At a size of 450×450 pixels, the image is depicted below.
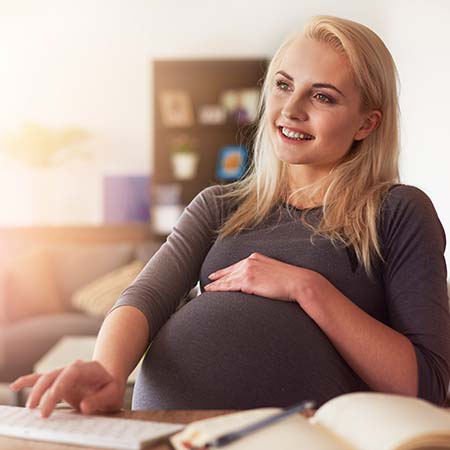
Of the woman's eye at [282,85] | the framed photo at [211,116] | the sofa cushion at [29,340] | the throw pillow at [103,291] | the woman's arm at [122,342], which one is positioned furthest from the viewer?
the framed photo at [211,116]

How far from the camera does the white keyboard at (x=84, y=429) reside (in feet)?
2.87

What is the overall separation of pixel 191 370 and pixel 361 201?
0.38 metres

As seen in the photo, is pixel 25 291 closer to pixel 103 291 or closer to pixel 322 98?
pixel 103 291

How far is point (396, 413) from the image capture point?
812 mm

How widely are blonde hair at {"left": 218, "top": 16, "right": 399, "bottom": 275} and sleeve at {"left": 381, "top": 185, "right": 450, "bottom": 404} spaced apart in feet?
0.10

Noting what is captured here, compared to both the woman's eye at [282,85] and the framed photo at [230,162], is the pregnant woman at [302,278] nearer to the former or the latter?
the woman's eye at [282,85]

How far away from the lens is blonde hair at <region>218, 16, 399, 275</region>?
4.29ft

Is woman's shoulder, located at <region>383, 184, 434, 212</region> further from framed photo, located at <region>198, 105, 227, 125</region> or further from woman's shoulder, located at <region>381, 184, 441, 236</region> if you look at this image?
framed photo, located at <region>198, 105, 227, 125</region>

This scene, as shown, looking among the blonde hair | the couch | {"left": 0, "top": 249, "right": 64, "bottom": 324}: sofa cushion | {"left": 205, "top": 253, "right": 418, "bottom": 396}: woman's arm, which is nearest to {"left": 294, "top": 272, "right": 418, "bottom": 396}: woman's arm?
{"left": 205, "top": 253, "right": 418, "bottom": 396}: woman's arm

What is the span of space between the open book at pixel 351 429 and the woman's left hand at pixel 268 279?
1.09ft

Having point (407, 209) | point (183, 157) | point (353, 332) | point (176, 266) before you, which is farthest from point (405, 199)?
point (183, 157)

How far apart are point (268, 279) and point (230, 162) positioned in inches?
181

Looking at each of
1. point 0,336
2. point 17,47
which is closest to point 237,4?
point 17,47

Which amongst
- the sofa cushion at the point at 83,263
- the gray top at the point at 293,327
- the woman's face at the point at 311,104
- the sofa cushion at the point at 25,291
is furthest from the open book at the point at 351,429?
the sofa cushion at the point at 83,263
